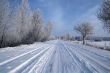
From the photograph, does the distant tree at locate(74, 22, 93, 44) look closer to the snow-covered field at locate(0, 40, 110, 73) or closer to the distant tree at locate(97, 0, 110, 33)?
the distant tree at locate(97, 0, 110, 33)

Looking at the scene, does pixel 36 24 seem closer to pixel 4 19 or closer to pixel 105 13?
pixel 4 19

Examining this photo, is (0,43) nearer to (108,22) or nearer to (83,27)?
(108,22)

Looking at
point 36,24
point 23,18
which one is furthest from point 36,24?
point 23,18

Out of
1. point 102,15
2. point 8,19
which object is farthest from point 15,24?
point 102,15

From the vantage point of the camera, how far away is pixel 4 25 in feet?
82.5

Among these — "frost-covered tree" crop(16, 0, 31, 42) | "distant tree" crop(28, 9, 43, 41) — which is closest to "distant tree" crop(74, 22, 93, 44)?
"distant tree" crop(28, 9, 43, 41)

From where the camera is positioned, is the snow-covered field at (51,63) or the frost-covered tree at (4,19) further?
the frost-covered tree at (4,19)

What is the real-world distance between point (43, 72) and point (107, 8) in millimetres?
18820

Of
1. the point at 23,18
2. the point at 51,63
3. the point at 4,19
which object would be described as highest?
the point at 23,18

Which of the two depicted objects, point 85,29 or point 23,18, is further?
point 85,29

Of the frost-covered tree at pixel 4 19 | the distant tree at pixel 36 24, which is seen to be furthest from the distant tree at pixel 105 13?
the distant tree at pixel 36 24

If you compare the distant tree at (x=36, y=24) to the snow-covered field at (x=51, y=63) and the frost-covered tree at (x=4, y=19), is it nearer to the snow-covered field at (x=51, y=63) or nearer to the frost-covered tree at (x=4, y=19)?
the frost-covered tree at (x=4, y=19)

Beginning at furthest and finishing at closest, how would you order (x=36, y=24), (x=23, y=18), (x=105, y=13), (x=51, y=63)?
(x=36, y=24)
(x=23, y=18)
(x=105, y=13)
(x=51, y=63)

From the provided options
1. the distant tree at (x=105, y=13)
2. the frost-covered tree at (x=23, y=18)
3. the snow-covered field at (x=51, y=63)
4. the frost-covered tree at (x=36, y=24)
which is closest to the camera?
the snow-covered field at (x=51, y=63)
